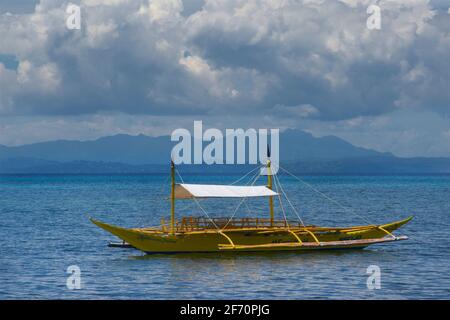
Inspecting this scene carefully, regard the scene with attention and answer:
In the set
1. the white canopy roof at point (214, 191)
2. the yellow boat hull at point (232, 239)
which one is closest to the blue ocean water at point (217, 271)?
the yellow boat hull at point (232, 239)

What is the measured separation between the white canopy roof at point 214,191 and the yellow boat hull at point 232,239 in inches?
93.3

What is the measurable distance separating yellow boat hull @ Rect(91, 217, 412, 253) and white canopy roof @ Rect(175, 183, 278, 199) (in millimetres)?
2370

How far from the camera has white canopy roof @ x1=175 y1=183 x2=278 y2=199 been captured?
4828 cm

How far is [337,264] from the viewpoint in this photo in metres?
45.9

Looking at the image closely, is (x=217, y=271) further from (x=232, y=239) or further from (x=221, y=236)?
(x=232, y=239)

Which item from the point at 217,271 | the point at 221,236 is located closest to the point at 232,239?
the point at 221,236

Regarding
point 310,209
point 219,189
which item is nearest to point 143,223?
point 310,209

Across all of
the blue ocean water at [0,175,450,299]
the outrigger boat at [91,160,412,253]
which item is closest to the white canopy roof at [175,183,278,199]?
the outrigger boat at [91,160,412,253]

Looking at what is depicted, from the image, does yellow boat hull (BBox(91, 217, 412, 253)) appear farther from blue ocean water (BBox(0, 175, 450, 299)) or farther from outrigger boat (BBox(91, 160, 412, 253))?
blue ocean water (BBox(0, 175, 450, 299))

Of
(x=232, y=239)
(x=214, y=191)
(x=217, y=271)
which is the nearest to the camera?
(x=217, y=271)

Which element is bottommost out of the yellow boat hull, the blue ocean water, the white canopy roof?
the blue ocean water

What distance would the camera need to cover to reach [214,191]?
49781 mm

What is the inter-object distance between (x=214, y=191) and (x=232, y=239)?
3.60 meters
